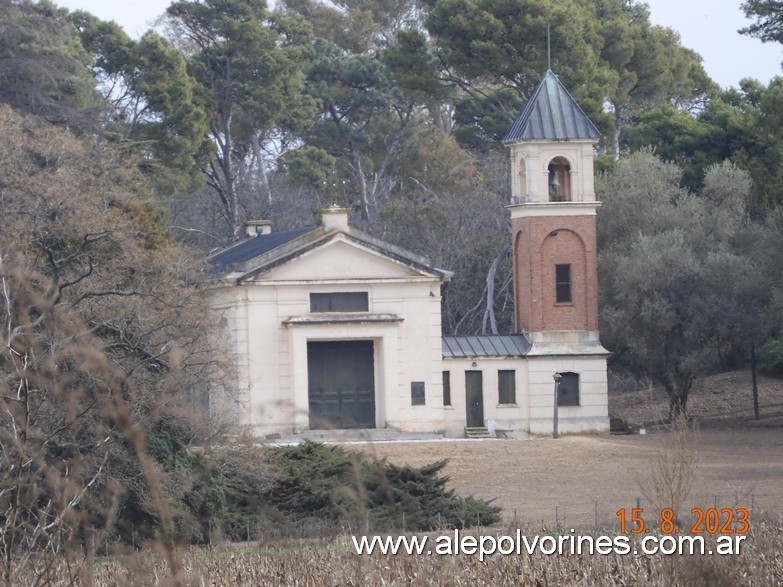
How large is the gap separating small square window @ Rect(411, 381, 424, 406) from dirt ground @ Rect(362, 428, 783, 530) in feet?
7.70

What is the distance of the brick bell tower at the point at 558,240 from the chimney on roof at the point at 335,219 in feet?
16.8

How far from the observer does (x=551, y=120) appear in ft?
132

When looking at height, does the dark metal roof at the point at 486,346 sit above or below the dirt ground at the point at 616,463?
above

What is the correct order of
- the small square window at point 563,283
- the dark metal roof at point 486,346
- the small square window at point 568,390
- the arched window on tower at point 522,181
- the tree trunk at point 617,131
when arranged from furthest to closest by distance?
the tree trunk at point 617,131, the arched window on tower at point 522,181, the small square window at point 563,283, the small square window at point 568,390, the dark metal roof at point 486,346

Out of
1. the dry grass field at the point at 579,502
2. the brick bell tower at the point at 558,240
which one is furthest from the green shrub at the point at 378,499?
the brick bell tower at the point at 558,240

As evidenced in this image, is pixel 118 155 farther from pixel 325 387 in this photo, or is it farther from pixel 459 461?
pixel 459 461

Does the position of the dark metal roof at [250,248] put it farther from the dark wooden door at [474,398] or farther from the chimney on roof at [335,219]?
the dark wooden door at [474,398]

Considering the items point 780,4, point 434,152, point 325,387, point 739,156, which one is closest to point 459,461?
point 325,387

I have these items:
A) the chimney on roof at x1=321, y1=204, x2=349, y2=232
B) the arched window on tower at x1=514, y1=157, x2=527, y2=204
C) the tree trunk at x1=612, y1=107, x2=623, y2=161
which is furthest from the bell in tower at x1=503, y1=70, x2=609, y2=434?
the tree trunk at x1=612, y1=107, x2=623, y2=161

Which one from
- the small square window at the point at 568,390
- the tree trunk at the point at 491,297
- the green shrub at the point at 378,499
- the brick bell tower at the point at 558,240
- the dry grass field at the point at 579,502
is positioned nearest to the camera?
the dry grass field at the point at 579,502

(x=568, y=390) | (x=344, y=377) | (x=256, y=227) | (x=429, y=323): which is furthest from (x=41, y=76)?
(x=568, y=390)

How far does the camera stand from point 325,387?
3806 centimetres

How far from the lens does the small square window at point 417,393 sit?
124ft

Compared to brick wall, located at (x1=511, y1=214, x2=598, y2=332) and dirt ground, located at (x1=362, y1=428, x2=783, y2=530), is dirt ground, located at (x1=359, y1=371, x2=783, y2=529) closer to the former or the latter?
dirt ground, located at (x1=362, y1=428, x2=783, y2=530)
